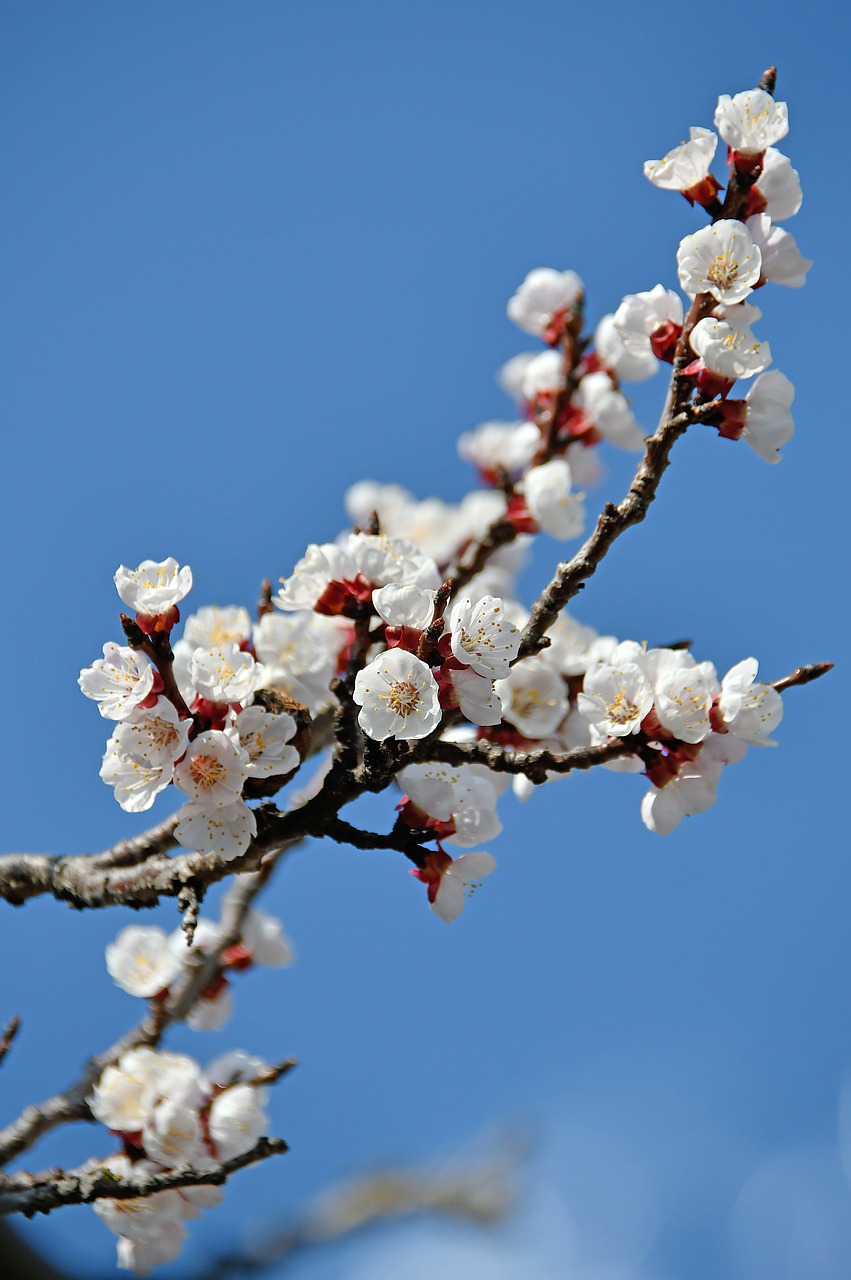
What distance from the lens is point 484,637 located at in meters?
1.88

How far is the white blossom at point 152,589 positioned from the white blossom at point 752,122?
1.38m

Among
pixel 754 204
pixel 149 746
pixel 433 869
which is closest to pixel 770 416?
pixel 754 204

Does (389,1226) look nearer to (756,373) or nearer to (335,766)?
(335,766)

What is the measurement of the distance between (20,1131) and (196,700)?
124cm

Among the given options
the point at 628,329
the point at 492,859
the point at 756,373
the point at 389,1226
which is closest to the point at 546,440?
the point at 628,329

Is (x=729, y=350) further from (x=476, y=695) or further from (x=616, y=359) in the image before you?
(x=616, y=359)

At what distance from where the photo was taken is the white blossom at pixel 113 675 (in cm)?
192

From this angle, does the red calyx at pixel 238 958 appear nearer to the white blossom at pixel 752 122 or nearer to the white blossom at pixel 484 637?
the white blossom at pixel 484 637

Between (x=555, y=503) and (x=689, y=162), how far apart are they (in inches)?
44.2

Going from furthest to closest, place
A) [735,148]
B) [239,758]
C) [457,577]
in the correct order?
[457,577]
[735,148]
[239,758]

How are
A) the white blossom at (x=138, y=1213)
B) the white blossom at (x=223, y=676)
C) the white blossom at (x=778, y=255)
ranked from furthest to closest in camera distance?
the white blossom at (x=138, y=1213), the white blossom at (x=778, y=255), the white blossom at (x=223, y=676)

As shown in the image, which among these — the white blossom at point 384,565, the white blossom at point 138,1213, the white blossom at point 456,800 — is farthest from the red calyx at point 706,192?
the white blossom at point 138,1213

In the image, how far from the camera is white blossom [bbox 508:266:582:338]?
3.50 meters

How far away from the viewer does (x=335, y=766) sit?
2.01 metres
